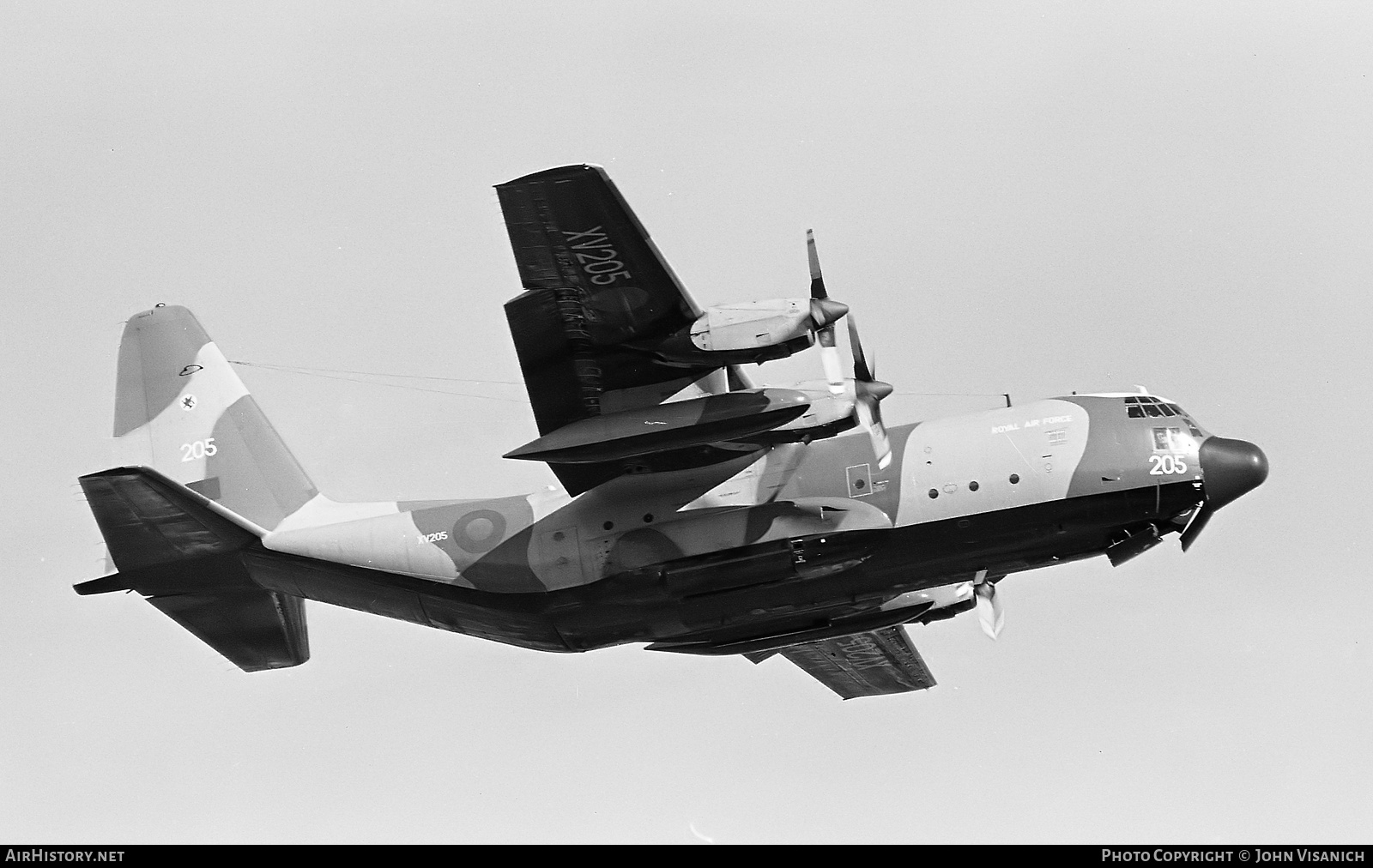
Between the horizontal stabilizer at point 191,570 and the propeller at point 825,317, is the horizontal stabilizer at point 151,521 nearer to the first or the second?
the horizontal stabilizer at point 191,570

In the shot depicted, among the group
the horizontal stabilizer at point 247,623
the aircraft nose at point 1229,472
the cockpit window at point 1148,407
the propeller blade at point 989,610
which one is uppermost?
the cockpit window at point 1148,407

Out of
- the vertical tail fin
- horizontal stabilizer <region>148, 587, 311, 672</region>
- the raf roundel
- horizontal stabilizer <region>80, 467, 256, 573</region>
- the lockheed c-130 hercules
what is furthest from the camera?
the vertical tail fin

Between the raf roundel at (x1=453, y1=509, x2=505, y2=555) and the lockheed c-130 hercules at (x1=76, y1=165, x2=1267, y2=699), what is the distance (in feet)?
0.16

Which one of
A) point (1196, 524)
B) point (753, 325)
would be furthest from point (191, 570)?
point (1196, 524)

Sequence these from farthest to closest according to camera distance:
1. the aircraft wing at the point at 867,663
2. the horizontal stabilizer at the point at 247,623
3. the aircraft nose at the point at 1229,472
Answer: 1. the aircraft wing at the point at 867,663
2. the horizontal stabilizer at the point at 247,623
3. the aircraft nose at the point at 1229,472

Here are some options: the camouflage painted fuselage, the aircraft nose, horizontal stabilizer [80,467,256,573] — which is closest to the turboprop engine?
the camouflage painted fuselage

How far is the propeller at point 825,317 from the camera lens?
17031 mm

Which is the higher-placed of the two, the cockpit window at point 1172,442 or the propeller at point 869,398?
the propeller at point 869,398

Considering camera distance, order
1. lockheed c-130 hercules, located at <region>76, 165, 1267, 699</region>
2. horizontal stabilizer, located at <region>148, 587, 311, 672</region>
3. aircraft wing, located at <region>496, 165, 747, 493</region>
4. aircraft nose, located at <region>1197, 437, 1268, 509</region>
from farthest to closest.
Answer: horizontal stabilizer, located at <region>148, 587, 311, 672</region> → aircraft nose, located at <region>1197, 437, 1268, 509</region> → lockheed c-130 hercules, located at <region>76, 165, 1267, 699</region> → aircraft wing, located at <region>496, 165, 747, 493</region>

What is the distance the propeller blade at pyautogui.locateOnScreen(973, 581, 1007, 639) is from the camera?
2112cm

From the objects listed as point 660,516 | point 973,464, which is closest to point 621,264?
point 660,516

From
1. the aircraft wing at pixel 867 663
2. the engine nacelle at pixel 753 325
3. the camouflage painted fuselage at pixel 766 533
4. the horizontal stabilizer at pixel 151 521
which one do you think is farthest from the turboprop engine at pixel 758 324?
the aircraft wing at pixel 867 663

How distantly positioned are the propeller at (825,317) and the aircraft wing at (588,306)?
137 cm

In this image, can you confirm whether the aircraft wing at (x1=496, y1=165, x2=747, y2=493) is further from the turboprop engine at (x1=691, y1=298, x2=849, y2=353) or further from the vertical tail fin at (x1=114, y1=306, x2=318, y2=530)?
the vertical tail fin at (x1=114, y1=306, x2=318, y2=530)
